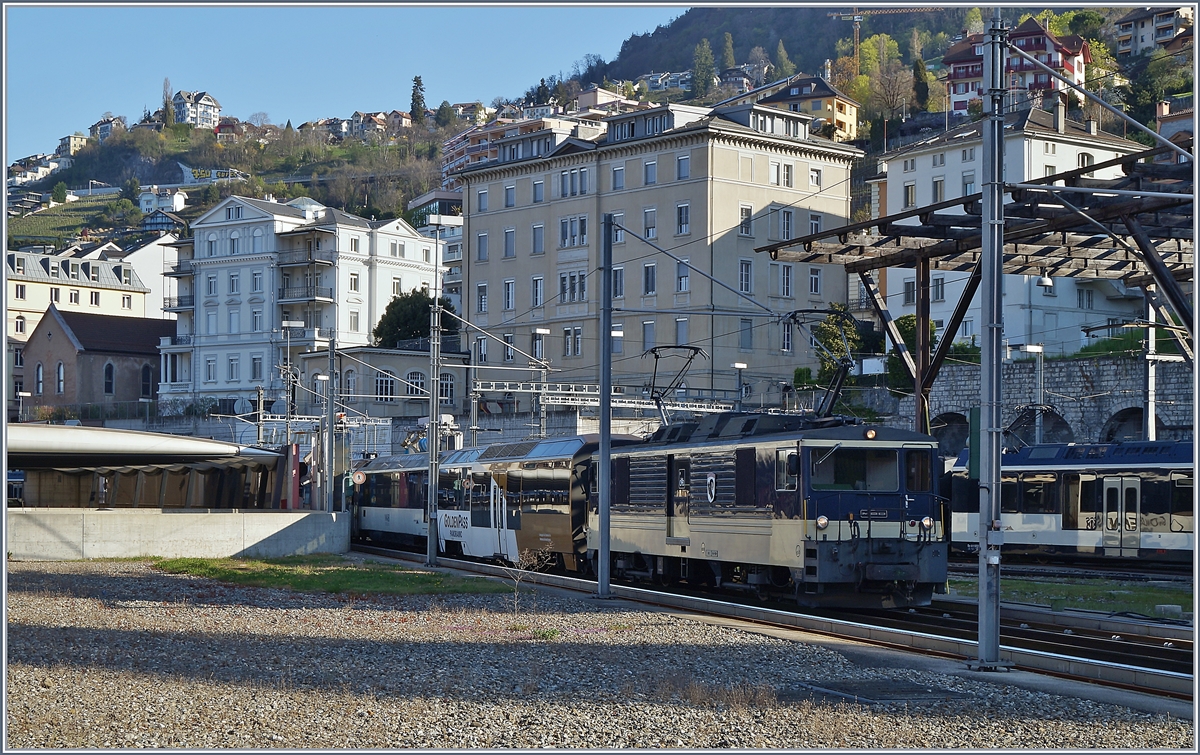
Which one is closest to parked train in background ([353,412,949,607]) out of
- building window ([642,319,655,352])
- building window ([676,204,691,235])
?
building window ([676,204,691,235])

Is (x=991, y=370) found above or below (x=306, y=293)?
below

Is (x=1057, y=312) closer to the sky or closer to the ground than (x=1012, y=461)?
closer to the sky

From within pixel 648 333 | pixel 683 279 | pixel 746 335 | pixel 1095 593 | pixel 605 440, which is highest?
pixel 683 279

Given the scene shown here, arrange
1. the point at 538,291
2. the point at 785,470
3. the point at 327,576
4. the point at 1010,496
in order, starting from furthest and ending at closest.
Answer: the point at 538,291
the point at 1010,496
the point at 327,576
the point at 785,470

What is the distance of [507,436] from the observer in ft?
228

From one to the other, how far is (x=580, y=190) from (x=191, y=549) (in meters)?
45.5

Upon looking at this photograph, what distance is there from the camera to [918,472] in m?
21.6

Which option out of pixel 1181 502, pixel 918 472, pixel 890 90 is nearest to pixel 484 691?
pixel 918 472

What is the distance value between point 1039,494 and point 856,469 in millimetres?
15620

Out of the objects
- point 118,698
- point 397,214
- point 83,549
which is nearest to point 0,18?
point 118,698

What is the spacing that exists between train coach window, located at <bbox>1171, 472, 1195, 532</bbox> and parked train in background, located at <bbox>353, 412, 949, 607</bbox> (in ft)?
39.4

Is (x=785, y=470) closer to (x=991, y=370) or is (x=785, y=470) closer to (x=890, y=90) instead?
(x=991, y=370)

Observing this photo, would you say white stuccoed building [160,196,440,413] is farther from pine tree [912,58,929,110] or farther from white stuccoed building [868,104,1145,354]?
pine tree [912,58,929,110]

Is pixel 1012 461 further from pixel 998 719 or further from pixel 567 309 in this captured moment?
pixel 567 309
